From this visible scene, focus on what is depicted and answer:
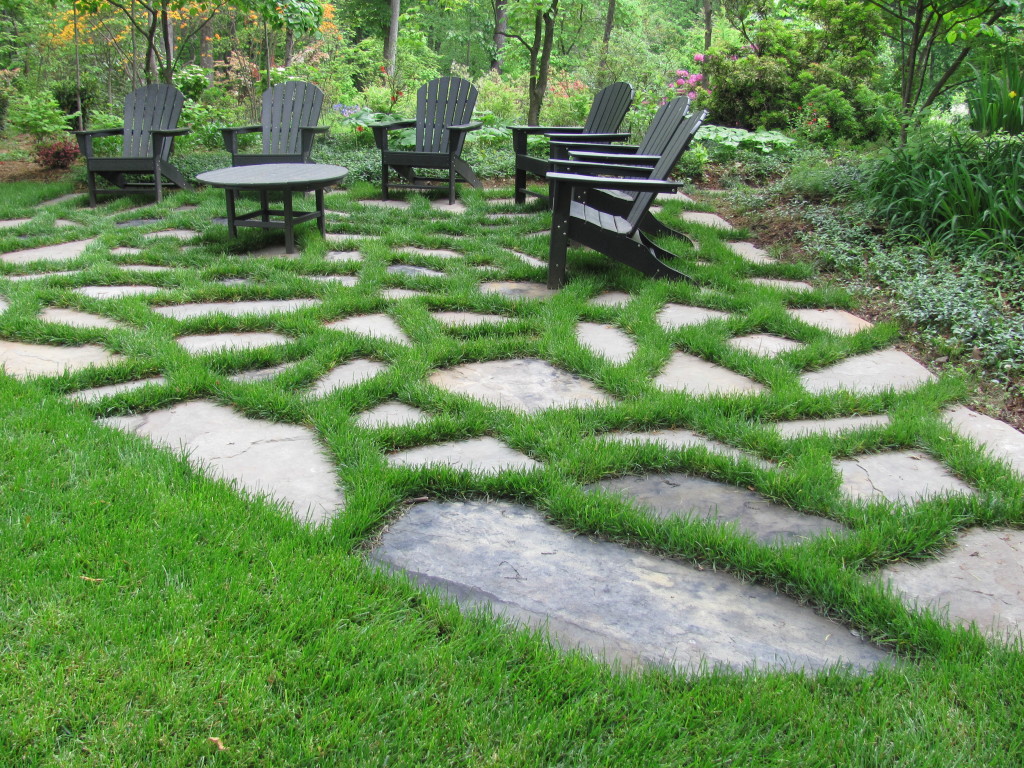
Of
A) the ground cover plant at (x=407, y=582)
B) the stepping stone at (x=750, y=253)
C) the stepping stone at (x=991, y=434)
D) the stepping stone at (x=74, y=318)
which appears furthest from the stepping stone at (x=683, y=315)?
the stepping stone at (x=74, y=318)

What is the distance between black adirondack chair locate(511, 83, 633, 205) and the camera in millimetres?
5957

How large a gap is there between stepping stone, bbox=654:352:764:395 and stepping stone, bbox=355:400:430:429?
983mm

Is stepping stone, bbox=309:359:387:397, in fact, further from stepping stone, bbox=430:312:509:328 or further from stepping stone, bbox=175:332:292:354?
stepping stone, bbox=430:312:509:328

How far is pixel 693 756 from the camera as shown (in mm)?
1357

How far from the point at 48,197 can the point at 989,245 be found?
7.37 metres

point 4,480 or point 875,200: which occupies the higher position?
point 875,200

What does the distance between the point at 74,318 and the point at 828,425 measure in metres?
3.40

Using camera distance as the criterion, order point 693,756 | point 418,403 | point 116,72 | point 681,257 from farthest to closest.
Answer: point 116,72
point 681,257
point 418,403
point 693,756

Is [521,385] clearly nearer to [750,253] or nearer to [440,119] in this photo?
[750,253]

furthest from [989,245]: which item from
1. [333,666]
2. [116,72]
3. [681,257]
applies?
[116,72]

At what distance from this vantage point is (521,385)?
9.84ft

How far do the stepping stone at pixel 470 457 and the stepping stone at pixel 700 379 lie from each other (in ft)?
2.72

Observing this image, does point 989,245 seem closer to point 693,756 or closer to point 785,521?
point 785,521

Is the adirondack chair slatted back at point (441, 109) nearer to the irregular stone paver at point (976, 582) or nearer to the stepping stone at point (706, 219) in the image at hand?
the stepping stone at point (706, 219)
